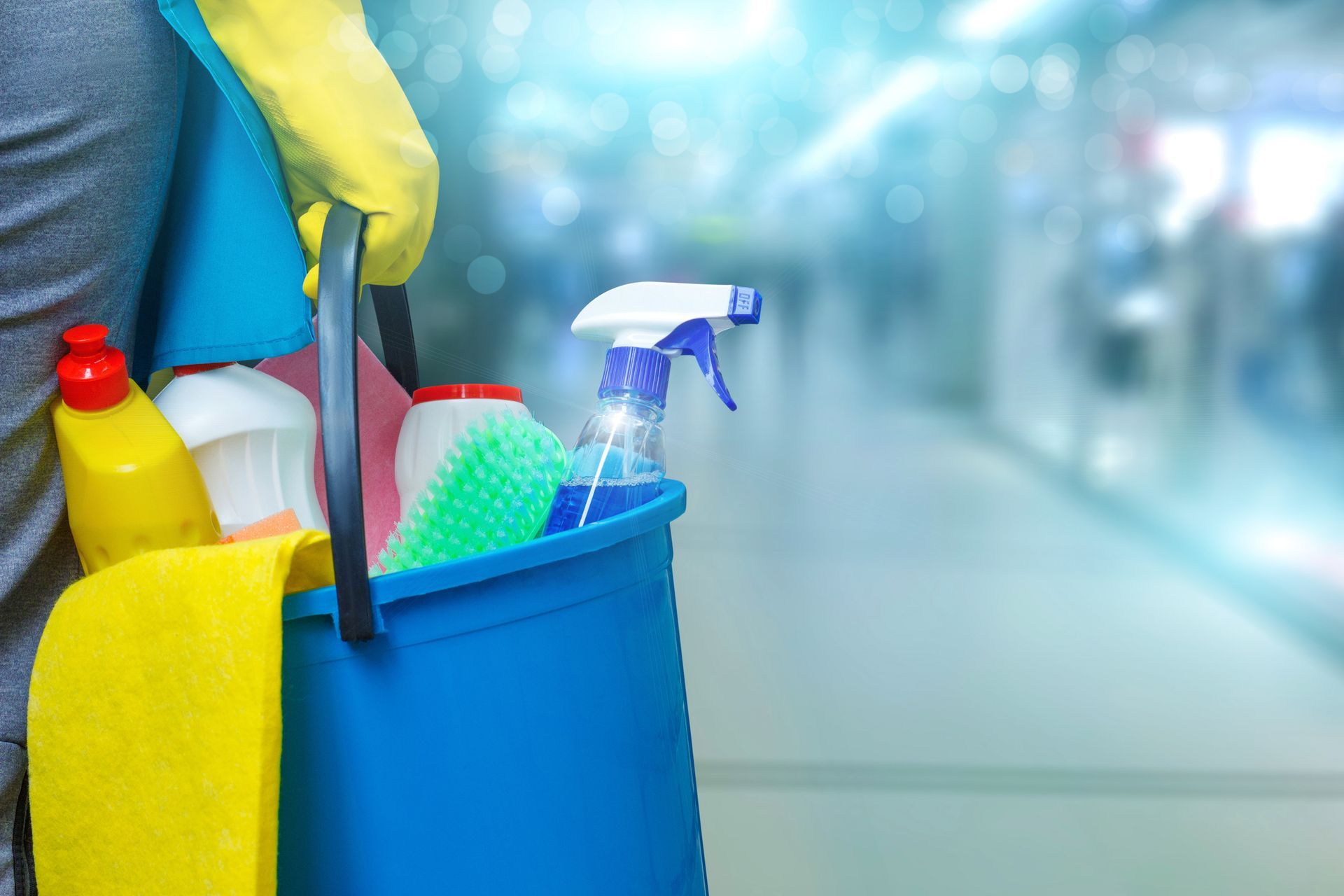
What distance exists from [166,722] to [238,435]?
16 cm

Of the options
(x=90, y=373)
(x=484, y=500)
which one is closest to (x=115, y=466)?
(x=90, y=373)

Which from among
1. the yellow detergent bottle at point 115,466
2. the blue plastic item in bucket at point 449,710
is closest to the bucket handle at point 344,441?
the blue plastic item in bucket at point 449,710

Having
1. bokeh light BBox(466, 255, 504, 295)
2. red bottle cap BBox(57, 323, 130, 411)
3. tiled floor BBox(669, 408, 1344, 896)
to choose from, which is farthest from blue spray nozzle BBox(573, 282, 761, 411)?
bokeh light BBox(466, 255, 504, 295)

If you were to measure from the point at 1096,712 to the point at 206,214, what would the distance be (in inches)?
40.5

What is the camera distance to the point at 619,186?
1.46 meters

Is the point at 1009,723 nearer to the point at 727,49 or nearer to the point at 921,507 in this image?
the point at 921,507

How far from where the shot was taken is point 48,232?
0.46 metres

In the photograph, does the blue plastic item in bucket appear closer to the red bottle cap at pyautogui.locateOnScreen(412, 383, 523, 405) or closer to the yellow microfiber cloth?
the yellow microfiber cloth

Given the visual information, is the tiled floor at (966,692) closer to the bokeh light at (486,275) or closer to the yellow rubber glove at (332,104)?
the bokeh light at (486,275)

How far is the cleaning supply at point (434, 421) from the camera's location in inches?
23.5

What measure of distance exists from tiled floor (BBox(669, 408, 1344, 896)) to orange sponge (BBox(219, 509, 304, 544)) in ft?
1.71

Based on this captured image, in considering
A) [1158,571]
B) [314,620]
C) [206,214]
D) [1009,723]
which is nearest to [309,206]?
[206,214]

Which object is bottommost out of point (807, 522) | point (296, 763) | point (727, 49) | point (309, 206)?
point (807, 522)

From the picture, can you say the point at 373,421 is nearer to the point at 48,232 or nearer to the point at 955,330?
the point at 48,232
